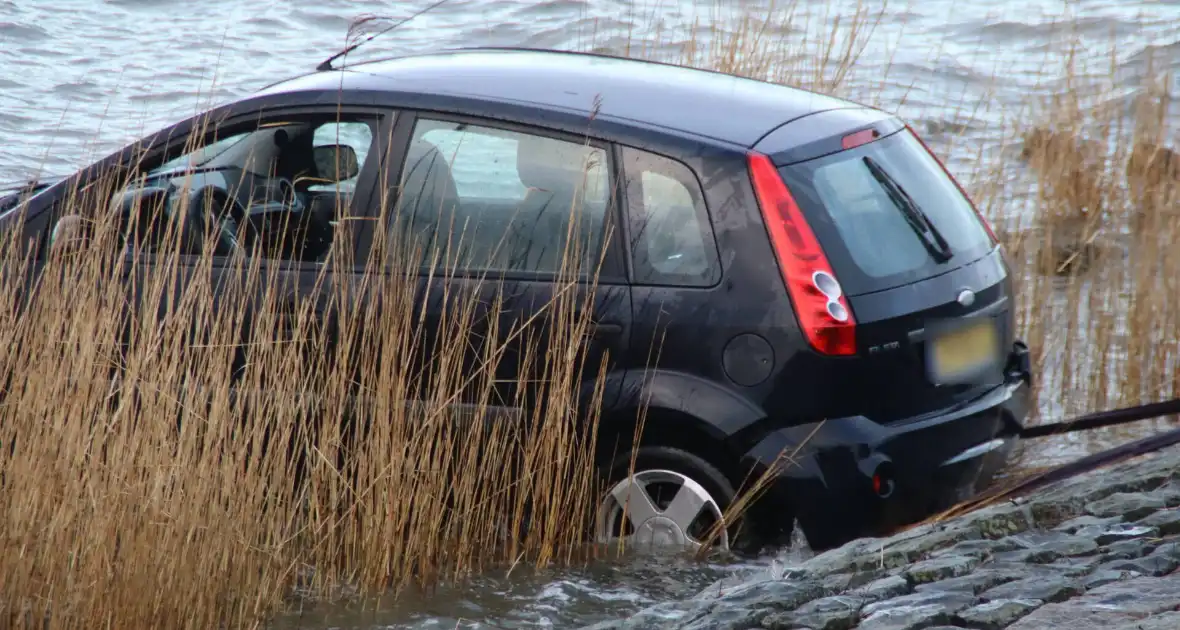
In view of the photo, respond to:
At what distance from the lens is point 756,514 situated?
14.2ft

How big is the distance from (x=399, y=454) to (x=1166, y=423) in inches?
139

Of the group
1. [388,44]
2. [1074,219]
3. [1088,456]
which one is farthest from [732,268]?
[388,44]

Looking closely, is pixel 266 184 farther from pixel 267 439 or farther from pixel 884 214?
pixel 884 214

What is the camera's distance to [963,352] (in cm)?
443

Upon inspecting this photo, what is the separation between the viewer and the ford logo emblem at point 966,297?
4426 mm

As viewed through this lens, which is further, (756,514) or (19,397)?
(756,514)

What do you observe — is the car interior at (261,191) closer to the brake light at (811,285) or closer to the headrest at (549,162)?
the headrest at (549,162)

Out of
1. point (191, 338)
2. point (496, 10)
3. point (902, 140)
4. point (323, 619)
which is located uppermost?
point (496, 10)

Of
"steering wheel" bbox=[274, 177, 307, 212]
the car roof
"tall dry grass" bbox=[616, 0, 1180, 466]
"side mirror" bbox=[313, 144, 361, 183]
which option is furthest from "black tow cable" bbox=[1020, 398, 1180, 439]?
"steering wheel" bbox=[274, 177, 307, 212]

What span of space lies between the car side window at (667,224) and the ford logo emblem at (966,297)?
78 centimetres

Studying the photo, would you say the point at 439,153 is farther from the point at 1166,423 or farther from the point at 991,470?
the point at 1166,423

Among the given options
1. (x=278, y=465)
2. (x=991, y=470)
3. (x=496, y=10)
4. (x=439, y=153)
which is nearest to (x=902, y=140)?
(x=991, y=470)

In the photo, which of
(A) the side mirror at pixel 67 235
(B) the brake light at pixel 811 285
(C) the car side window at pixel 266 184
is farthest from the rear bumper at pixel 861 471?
(A) the side mirror at pixel 67 235

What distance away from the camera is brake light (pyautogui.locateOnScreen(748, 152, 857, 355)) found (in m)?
4.14
